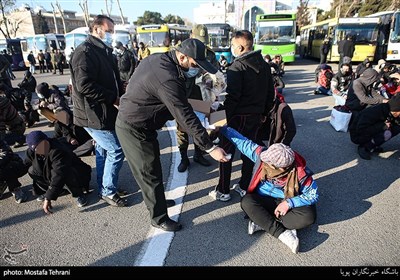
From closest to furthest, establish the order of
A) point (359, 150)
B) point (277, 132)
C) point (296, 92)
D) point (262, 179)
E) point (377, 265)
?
point (377, 265)
point (262, 179)
point (277, 132)
point (359, 150)
point (296, 92)

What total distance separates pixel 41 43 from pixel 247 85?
2522 centimetres

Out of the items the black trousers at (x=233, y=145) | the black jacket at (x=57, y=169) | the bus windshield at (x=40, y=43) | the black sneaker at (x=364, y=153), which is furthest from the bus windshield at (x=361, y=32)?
the bus windshield at (x=40, y=43)

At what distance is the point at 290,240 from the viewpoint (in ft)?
7.85

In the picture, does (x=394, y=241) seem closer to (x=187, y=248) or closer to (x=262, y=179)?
(x=262, y=179)

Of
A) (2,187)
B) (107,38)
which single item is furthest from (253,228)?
(2,187)

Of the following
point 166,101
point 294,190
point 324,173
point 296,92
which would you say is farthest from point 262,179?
point 296,92

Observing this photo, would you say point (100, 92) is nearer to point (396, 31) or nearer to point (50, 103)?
point (50, 103)

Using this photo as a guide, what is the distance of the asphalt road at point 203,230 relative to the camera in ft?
7.65

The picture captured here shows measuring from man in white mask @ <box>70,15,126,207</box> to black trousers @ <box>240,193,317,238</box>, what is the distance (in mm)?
1477

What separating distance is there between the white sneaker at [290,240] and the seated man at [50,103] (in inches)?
169

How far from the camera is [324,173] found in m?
3.80

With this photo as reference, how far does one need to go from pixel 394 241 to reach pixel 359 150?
7.03 ft

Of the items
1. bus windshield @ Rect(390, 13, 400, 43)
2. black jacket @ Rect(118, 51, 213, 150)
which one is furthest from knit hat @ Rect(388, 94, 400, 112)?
bus windshield @ Rect(390, 13, 400, 43)
